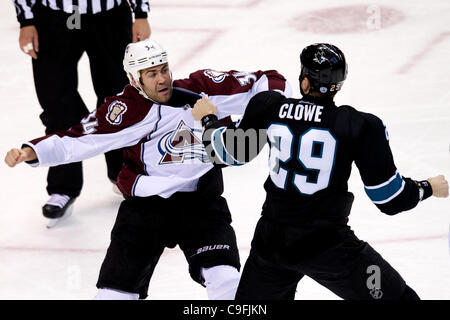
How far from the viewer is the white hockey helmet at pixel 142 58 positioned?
3.82m

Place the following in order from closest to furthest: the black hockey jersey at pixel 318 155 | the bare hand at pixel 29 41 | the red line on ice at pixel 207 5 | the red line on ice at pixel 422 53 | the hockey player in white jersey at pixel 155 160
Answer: the black hockey jersey at pixel 318 155, the hockey player in white jersey at pixel 155 160, the bare hand at pixel 29 41, the red line on ice at pixel 422 53, the red line on ice at pixel 207 5

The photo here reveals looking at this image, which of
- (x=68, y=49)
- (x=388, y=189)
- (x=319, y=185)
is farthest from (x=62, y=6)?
(x=388, y=189)

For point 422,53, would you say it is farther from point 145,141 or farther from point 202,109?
point 202,109

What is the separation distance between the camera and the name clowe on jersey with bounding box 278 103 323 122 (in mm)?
3090

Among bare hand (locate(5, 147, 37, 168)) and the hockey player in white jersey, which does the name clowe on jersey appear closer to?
the hockey player in white jersey

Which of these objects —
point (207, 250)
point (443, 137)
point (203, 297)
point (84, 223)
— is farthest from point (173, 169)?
point (443, 137)

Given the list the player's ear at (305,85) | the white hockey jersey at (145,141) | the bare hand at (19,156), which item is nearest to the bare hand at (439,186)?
the player's ear at (305,85)

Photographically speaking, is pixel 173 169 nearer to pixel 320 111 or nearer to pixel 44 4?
pixel 320 111

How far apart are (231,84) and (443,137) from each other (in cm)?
202

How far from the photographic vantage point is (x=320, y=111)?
122 inches

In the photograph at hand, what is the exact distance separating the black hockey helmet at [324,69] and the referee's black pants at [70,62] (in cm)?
197

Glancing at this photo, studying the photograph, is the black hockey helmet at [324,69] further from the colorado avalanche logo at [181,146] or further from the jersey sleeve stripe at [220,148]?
the colorado avalanche logo at [181,146]

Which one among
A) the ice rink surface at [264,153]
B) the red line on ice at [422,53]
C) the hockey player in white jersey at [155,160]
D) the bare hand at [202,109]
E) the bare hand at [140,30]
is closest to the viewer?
the bare hand at [202,109]

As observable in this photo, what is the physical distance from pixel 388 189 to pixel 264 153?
8.18 feet
